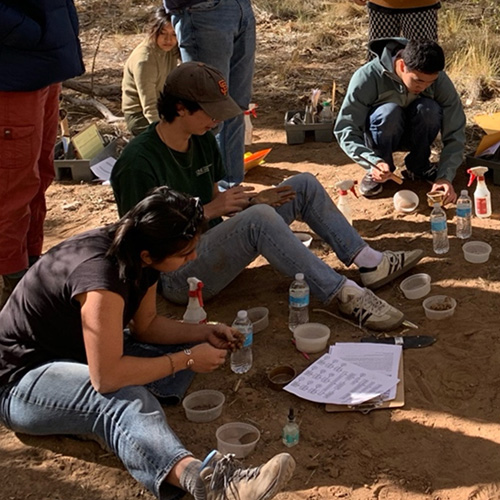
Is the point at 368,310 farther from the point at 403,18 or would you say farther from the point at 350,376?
the point at 403,18

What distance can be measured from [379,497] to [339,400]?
0.56 meters

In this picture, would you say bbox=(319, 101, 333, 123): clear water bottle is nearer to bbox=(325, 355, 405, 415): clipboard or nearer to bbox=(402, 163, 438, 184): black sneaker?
Answer: bbox=(402, 163, 438, 184): black sneaker

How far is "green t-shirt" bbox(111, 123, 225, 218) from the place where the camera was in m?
3.89

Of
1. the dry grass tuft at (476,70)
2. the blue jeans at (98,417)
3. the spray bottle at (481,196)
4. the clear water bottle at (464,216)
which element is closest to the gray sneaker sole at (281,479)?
the blue jeans at (98,417)

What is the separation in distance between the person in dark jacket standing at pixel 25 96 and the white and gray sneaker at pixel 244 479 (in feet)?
6.28

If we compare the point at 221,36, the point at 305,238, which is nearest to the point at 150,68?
the point at 221,36

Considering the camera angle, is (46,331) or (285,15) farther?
(285,15)

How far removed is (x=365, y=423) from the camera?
339 cm

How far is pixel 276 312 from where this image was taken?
432cm

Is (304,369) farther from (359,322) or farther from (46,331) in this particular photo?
(46,331)

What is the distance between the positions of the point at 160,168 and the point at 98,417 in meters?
1.38

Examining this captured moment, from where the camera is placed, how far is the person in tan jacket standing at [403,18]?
18.9 feet

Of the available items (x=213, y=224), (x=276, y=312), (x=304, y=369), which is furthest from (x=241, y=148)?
(x=304, y=369)

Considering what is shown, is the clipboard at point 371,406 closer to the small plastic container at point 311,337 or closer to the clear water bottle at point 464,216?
the small plastic container at point 311,337
